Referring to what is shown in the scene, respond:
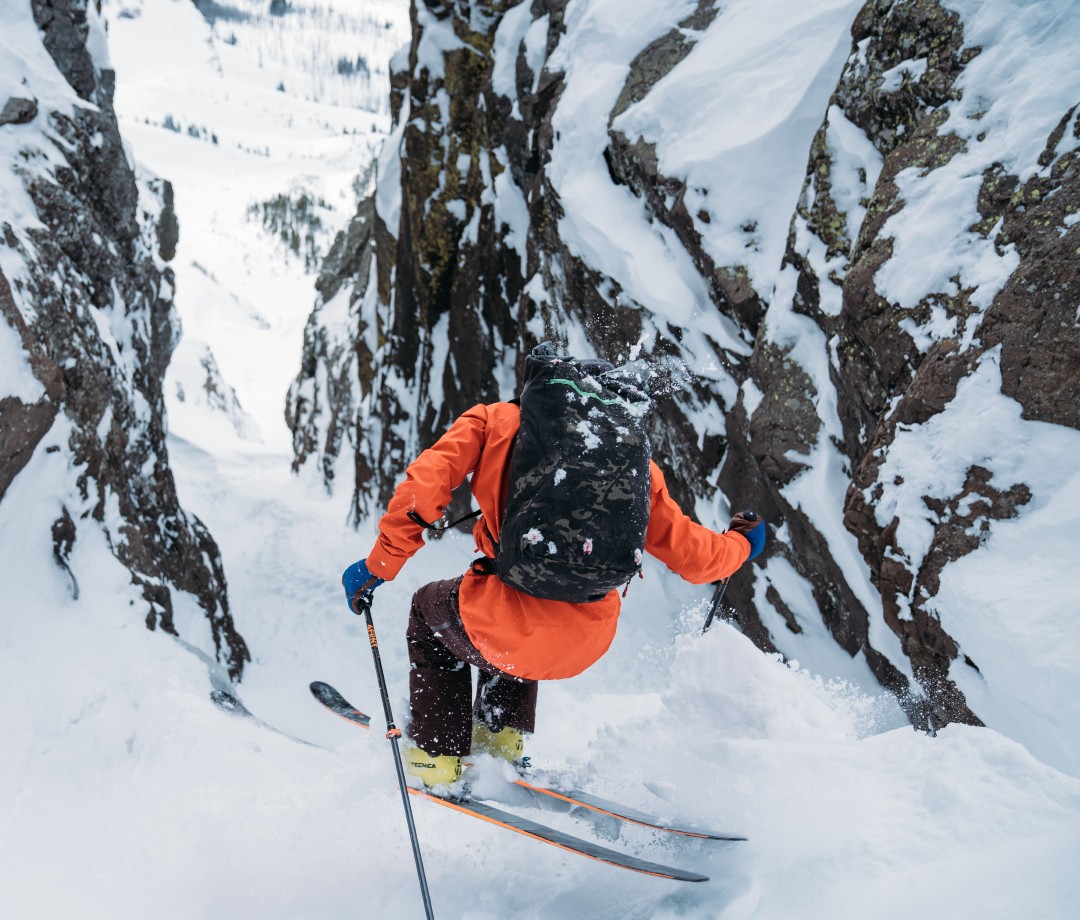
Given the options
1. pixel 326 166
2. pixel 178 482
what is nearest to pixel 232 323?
pixel 178 482

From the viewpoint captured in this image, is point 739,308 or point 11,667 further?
point 739,308

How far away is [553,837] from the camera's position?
98.9 inches

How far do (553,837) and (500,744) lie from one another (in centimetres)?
59

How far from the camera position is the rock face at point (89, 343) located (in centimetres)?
474

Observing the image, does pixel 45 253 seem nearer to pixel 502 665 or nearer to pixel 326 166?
pixel 502 665

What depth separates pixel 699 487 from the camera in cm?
618

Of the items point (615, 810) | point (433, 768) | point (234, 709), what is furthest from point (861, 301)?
point (234, 709)

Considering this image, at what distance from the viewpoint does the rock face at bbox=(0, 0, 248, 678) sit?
4.74 meters

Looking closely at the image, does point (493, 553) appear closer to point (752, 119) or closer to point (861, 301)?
point (861, 301)

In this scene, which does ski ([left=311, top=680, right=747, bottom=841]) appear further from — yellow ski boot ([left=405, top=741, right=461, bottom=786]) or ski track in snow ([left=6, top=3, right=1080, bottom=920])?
yellow ski boot ([left=405, top=741, right=461, bottom=786])

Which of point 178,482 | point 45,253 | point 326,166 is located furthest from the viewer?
point 326,166

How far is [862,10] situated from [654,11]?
110 inches

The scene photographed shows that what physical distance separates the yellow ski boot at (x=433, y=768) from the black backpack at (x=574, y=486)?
1.07m

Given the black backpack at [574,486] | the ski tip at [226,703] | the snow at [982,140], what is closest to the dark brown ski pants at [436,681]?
the black backpack at [574,486]
